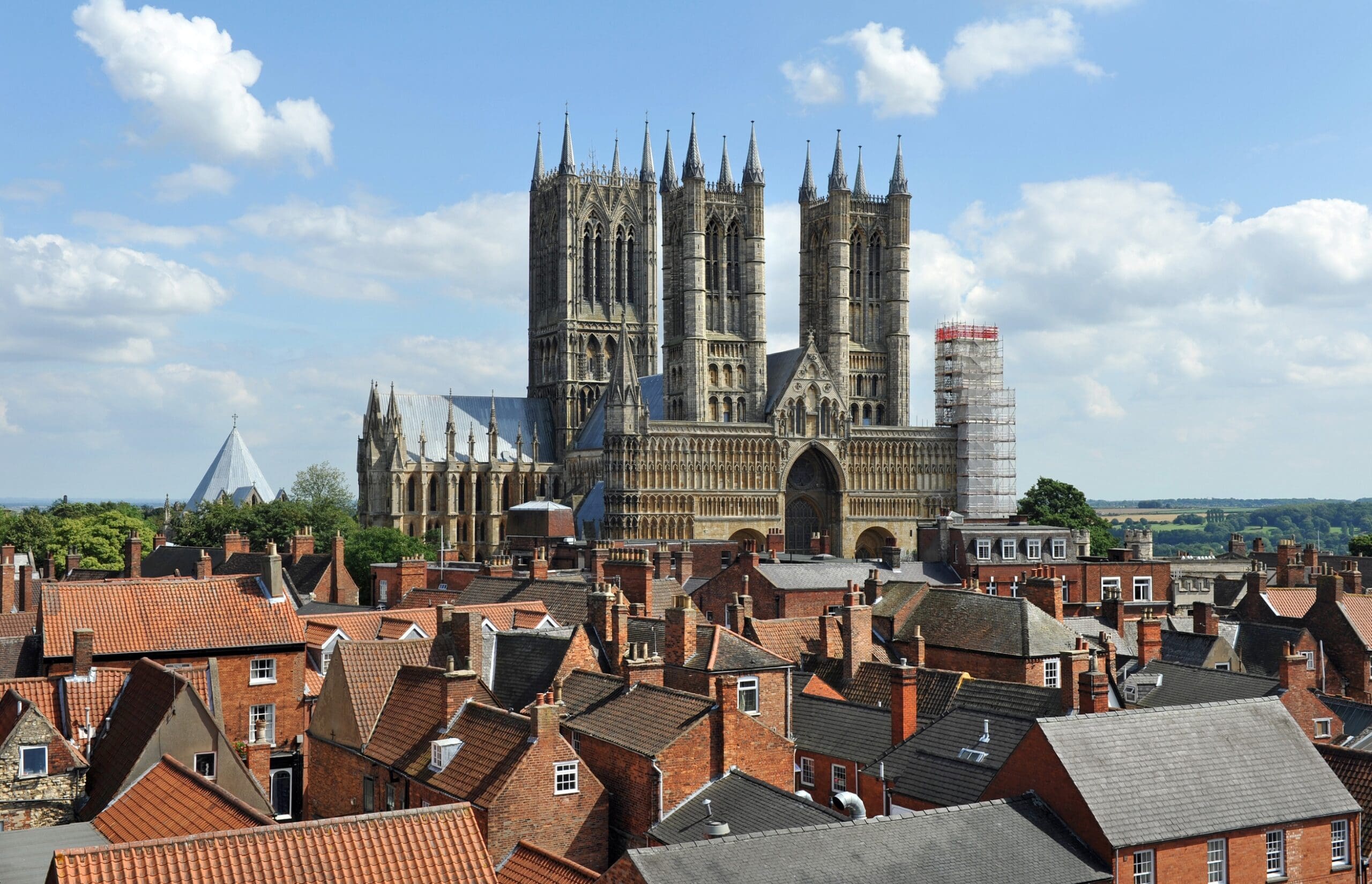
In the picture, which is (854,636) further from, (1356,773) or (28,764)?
(28,764)

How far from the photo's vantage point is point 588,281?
140375 mm

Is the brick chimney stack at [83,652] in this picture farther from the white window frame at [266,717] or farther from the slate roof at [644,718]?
the slate roof at [644,718]

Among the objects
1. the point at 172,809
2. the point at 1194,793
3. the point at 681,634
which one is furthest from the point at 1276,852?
the point at 172,809

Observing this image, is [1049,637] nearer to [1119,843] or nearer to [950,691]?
[950,691]

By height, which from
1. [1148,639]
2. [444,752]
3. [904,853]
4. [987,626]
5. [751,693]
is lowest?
[904,853]

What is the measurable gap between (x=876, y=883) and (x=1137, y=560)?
47.9m

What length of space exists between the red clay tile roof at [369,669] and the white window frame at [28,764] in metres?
7.22

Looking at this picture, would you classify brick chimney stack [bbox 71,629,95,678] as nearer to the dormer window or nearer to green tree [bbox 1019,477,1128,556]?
the dormer window

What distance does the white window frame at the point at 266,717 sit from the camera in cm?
3769

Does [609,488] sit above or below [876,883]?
above

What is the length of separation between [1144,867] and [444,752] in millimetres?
14006

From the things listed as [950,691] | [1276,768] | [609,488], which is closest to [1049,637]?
[950,691]

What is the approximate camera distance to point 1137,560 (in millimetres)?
66375

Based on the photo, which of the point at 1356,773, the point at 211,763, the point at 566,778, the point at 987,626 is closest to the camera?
the point at 566,778
